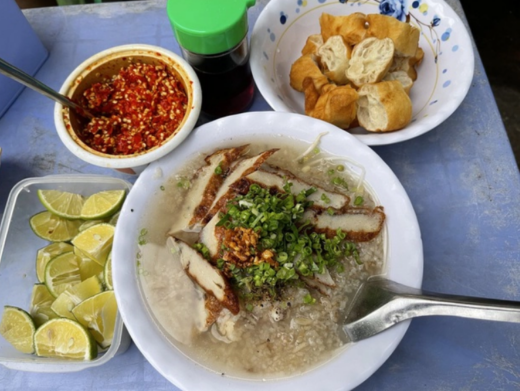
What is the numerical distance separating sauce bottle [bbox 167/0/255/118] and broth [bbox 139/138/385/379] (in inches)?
18.5

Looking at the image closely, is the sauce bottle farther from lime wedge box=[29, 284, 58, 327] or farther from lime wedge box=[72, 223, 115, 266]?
lime wedge box=[29, 284, 58, 327]

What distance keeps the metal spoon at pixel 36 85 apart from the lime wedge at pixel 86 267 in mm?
507

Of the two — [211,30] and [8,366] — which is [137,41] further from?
[8,366]

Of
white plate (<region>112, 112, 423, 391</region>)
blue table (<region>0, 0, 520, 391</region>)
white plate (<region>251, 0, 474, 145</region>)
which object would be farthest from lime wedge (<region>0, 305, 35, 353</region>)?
white plate (<region>251, 0, 474, 145</region>)

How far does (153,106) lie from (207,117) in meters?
0.27

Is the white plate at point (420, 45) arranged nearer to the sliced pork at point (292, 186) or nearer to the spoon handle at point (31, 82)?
the sliced pork at point (292, 186)

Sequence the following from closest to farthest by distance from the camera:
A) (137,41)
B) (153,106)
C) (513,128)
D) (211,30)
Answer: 1. (211,30)
2. (153,106)
3. (137,41)
4. (513,128)

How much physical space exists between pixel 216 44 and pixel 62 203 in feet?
2.74

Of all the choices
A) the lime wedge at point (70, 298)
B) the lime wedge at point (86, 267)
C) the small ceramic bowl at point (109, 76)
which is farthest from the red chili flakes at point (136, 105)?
the lime wedge at point (70, 298)

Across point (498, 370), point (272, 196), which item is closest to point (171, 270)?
point (272, 196)

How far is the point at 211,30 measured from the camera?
1.34 meters

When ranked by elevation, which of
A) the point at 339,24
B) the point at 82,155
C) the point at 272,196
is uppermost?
the point at 82,155

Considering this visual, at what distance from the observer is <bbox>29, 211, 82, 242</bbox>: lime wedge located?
5.19 ft

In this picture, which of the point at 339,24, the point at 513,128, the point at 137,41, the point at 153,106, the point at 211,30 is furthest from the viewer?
the point at 513,128
